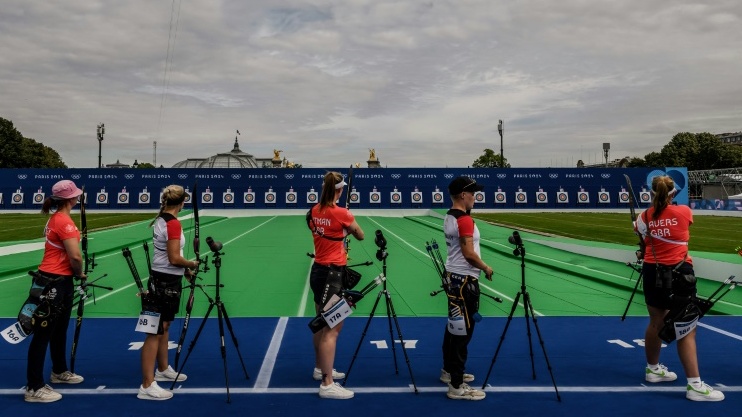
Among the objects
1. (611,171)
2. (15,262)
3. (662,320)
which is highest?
(611,171)

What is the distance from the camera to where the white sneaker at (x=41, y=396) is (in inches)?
181

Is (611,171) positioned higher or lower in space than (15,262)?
higher

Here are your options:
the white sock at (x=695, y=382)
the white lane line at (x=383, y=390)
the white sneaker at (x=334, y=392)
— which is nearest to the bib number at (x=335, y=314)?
the white sneaker at (x=334, y=392)

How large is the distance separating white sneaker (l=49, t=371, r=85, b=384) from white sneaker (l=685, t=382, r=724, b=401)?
5.35 meters

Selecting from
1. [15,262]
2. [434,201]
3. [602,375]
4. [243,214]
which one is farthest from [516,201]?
[602,375]

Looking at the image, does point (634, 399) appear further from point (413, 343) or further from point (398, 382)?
point (413, 343)

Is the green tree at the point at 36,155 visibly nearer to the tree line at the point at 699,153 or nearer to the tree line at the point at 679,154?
the tree line at the point at 679,154

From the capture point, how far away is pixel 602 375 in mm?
5340

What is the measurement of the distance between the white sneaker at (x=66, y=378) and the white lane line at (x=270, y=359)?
1623 millimetres

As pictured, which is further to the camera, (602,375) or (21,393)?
(602,375)

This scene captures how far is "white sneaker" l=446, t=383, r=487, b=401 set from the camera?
4.70 m

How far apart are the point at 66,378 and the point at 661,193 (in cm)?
561

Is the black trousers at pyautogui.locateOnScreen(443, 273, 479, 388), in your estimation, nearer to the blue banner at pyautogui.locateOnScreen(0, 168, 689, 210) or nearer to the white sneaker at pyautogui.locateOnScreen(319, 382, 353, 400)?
the white sneaker at pyautogui.locateOnScreen(319, 382, 353, 400)

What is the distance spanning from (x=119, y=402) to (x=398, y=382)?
2397 mm
